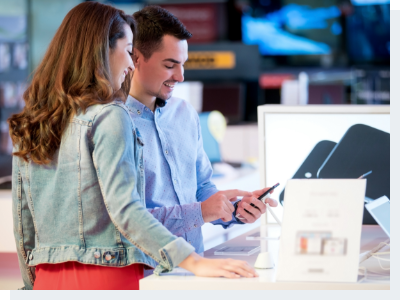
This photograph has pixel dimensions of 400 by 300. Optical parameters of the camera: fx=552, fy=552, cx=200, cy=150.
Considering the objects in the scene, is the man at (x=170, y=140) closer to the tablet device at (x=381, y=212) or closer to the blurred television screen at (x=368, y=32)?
the tablet device at (x=381, y=212)

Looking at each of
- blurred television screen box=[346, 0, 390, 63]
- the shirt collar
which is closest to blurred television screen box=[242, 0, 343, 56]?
blurred television screen box=[346, 0, 390, 63]

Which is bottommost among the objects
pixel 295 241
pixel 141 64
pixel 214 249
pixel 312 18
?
pixel 214 249

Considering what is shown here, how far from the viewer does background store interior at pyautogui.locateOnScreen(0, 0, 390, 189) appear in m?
7.51

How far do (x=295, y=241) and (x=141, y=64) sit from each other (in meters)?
0.97

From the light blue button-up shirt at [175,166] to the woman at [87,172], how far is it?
316mm

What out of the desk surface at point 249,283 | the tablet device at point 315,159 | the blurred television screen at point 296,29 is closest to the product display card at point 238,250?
the desk surface at point 249,283

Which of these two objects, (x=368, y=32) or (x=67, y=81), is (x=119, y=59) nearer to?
(x=67, y=81)

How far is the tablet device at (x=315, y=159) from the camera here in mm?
2035

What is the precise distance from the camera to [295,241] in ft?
3.97

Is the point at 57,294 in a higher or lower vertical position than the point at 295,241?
lower

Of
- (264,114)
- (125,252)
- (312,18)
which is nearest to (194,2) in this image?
(312,18)

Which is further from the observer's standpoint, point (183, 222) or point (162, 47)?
point (162, 47)

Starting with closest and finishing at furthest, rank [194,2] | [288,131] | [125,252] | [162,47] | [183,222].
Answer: [125,252], [183,222], [162,47], [288,131], [194,2]

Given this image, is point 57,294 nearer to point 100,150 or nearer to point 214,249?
point 100,150
